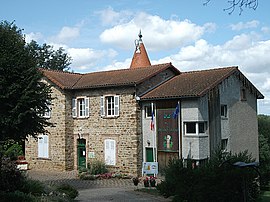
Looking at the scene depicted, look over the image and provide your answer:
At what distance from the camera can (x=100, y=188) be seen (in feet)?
63.0

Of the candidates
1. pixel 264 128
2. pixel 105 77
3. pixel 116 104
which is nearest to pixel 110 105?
pixel 116 104

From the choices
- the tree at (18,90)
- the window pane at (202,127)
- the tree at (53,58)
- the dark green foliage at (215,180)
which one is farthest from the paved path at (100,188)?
the tree at (53,58)

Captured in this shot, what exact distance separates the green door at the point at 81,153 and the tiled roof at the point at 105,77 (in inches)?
155

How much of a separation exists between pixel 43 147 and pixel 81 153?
300cm

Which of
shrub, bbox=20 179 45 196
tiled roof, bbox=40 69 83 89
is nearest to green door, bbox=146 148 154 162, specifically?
tiled roof, bbox=40 69 83 89

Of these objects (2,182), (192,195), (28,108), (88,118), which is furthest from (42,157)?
(192,195)

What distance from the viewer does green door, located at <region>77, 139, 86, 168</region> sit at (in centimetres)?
2669

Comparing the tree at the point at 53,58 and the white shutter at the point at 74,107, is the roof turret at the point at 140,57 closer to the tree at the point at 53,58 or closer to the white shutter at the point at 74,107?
the white shutter at the point at 74,107

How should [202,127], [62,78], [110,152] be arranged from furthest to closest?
[62,78] < [110,152] < [202,127]

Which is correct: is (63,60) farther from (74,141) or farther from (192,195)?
(192,195)

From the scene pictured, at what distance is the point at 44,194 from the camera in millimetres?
12969

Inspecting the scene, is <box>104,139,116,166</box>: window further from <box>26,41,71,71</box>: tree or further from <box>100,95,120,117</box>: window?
<box>26,41,71,71</box>: tree

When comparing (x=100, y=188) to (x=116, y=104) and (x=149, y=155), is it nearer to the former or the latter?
(x=149, y=155)

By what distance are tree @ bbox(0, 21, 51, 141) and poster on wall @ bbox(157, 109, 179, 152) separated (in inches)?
369
